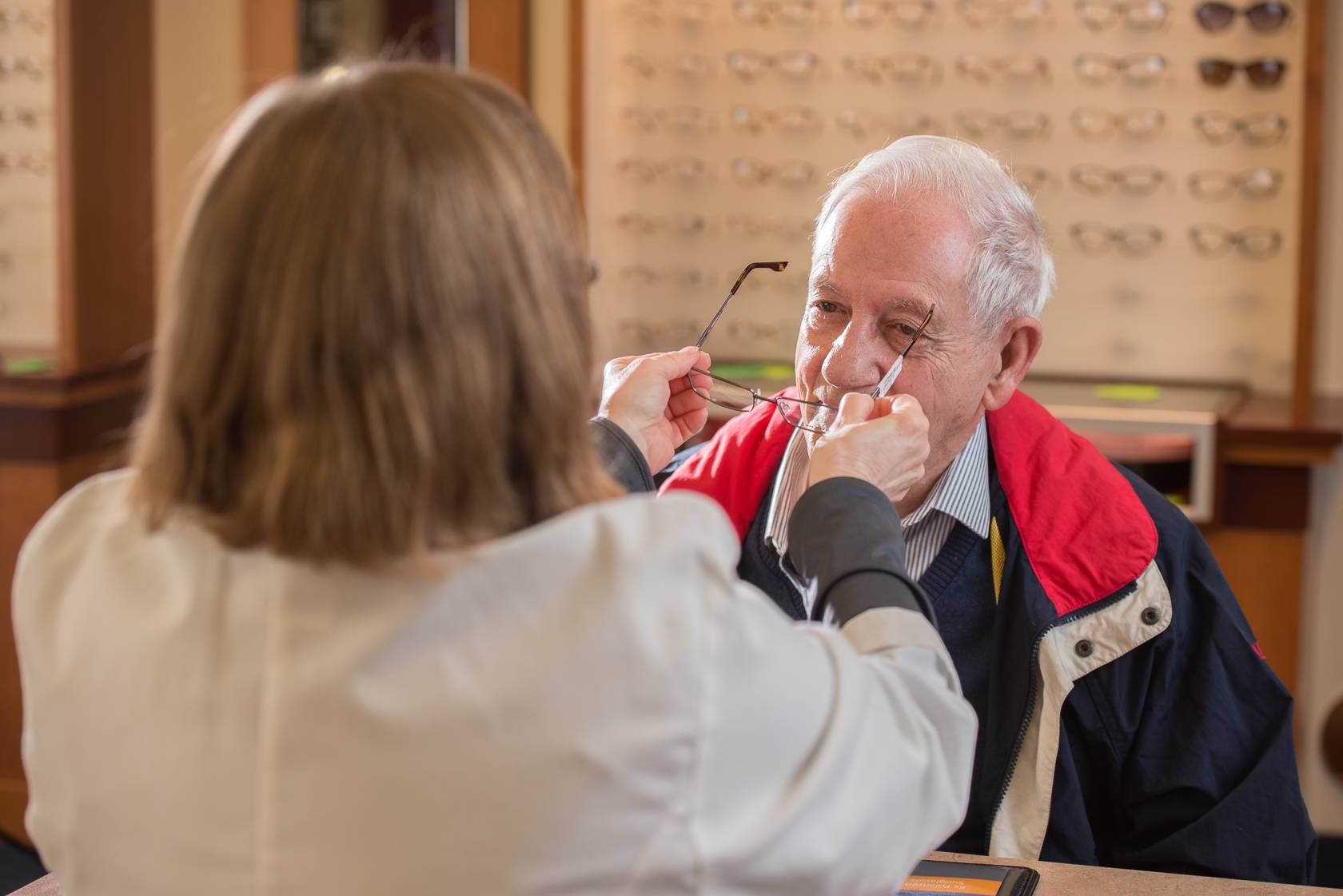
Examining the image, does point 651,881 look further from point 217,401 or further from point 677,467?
point 677,467

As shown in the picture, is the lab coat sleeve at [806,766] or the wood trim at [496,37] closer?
the lab coat sleeve at [806,766]

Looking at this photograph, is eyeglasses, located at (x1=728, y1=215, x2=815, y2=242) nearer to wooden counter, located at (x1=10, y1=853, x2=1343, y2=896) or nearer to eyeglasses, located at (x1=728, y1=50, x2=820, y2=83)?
eyeglasses, located at (x1=728, y1=50, x2=820, y2=83)

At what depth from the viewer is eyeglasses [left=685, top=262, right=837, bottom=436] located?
1.89 m

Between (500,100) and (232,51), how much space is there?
381 cm

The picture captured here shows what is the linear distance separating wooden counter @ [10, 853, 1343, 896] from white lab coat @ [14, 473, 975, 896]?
0.53 metres

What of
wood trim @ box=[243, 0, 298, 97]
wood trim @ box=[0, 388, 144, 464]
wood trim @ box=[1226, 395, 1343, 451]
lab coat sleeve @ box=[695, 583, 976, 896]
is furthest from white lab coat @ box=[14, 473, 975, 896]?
wood trim @ box=[243, 0, 298, 97]

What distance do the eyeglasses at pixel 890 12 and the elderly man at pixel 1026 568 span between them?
7.93 feet

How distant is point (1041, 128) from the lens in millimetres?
4188

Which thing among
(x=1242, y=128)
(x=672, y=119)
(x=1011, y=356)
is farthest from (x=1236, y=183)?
(x=1011, y=356)

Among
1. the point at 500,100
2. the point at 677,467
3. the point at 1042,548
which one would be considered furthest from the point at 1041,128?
the point at 500,100

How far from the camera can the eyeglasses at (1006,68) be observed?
4.16 meters

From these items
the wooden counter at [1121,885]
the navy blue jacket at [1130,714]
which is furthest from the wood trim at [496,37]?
the wooden counter at [1121,885]

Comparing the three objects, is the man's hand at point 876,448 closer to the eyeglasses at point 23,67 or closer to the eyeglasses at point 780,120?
the eyeglasses at point 780,120

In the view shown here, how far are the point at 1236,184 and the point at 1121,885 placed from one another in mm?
3046
